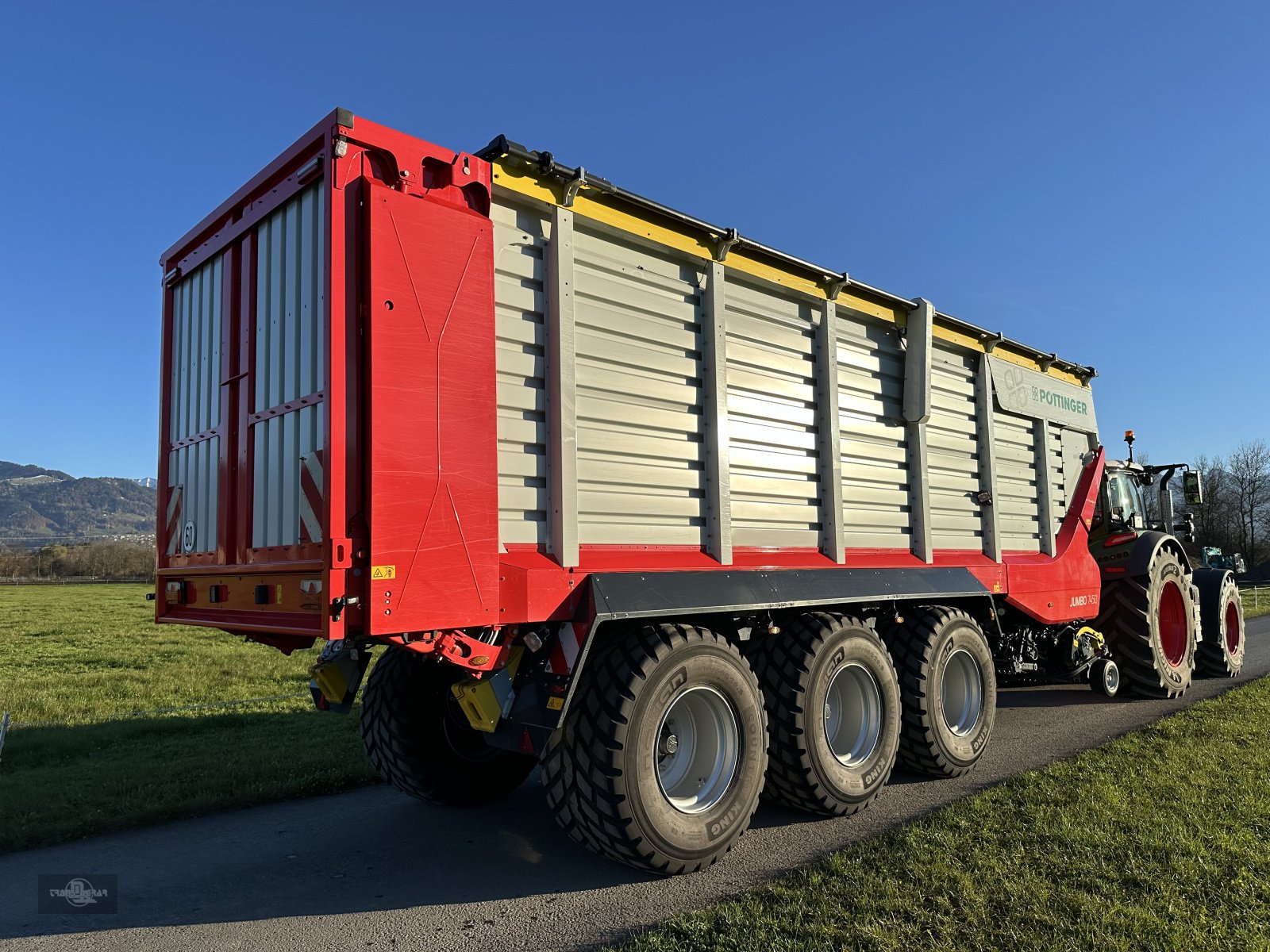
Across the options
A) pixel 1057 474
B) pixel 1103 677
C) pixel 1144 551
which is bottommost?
pixel 1103 677

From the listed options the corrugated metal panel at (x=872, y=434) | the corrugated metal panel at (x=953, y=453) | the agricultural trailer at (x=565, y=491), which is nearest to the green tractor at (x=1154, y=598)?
the corrugated metal panel at (x=953, y=453)

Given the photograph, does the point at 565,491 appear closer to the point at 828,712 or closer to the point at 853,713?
the point at 828,712

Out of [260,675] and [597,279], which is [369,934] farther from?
[260,675]

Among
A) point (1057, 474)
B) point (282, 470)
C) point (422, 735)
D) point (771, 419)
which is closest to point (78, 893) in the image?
point (422, 735)

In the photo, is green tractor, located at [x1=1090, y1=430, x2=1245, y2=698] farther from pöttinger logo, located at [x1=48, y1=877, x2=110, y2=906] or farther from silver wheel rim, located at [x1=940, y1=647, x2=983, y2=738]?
pöttinger logo, located at [x1=48, y1=877, x2=110, y2=906]

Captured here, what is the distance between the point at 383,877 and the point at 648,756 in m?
1.60

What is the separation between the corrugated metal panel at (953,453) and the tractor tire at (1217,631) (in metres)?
5.50

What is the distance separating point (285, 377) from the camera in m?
4.29

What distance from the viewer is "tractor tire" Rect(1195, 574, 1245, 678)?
11.1m

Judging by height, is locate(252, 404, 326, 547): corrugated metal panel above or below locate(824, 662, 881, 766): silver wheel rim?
above

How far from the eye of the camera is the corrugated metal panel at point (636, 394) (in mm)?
4688

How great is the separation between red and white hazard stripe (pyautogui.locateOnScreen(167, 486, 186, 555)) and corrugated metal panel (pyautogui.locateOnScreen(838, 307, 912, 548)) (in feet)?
14.2

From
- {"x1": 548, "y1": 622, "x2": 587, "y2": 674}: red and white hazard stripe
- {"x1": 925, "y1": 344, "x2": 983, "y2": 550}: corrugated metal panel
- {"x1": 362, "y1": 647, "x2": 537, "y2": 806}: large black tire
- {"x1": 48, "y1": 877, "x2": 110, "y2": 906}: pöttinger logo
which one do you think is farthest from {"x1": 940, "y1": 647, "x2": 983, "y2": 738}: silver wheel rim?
{"x1": 48, "y1": 877, "x2": 110, "y2": 906}: pöttinger logo

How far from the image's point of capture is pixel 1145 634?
9.20 meters
